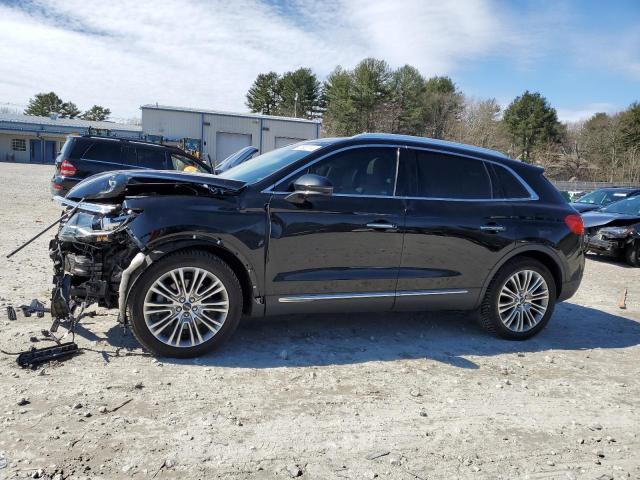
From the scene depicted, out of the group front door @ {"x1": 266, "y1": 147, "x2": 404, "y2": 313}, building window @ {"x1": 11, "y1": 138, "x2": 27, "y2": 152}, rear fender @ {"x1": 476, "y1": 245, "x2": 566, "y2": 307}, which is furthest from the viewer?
building window @ {"x1": 11, "y1": 138, "x2": 27, "y2": 152}

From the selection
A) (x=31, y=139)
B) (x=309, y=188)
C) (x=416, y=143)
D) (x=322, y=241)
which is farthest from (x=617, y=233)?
(x=31, y=139)

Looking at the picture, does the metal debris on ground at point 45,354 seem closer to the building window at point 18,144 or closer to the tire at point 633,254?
the tire at point 633,254

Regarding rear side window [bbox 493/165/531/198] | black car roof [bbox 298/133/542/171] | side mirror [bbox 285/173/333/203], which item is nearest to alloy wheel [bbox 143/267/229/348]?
side mirror [bbox 285/173/333/203]

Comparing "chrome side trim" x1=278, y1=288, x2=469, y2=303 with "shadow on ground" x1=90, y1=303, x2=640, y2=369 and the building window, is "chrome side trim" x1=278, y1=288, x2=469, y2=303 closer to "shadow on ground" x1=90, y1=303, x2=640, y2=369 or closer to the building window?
"shadow on ground" x1=90, y1=303, x2=640, y2=369

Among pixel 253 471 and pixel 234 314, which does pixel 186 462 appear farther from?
pixel 234 314

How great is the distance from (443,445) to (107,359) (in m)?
2.57

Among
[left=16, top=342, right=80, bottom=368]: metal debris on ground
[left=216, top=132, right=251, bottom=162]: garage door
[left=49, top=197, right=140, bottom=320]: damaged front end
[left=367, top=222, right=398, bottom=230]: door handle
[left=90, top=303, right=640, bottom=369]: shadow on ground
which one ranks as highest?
[left=216, top=132, right=251, bottom=162]: garage door

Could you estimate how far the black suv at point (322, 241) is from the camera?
4.04 meters

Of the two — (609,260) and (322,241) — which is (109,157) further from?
(609,260)

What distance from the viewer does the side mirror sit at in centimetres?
413

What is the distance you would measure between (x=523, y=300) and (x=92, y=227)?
405cm

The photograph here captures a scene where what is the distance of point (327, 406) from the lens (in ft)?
11.7

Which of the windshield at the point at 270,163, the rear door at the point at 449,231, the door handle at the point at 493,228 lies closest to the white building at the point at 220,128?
the windshield at the point at 270,163

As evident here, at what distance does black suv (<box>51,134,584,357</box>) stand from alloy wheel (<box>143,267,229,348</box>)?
1 cm
